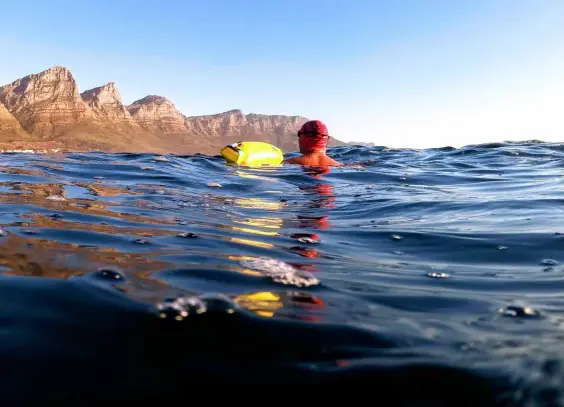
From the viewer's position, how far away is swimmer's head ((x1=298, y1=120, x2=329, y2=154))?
10117 millimetres

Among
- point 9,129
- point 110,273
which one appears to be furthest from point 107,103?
point 110,273

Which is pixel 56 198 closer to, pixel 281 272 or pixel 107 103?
pixel 281 272

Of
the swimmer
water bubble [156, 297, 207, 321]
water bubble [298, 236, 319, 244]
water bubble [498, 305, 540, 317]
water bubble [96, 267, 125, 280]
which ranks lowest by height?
water bubble [498, 305, 540, 317]

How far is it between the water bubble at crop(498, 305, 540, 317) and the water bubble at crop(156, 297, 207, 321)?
143 centimetres

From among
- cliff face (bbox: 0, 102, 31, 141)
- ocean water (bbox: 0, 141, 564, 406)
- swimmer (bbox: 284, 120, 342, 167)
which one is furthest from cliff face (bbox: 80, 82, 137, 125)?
ocean water (bbox: 0, 141, 564, 406)

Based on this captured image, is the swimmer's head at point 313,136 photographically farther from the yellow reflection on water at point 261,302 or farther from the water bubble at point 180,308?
the water bubble at point 180,308

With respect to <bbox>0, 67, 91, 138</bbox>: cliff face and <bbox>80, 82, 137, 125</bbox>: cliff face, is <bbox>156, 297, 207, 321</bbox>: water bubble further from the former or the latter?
<bbox>80, 82, 137, 125</bbox>: cliff face

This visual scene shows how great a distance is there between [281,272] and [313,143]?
803 cm

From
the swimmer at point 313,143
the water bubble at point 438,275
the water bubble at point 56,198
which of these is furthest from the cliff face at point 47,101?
the water bubble at point 438,275

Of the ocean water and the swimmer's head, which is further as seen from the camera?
the swimmer's head

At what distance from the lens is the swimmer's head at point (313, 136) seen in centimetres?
1012

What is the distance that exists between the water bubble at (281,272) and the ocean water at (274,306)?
0.01 m

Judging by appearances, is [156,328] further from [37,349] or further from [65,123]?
[65,123]

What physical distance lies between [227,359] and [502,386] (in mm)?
879
